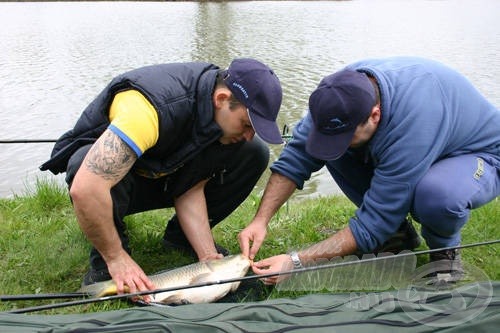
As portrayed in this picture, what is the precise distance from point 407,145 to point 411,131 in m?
0.06

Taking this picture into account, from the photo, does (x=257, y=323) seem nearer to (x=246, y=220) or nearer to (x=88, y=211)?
(x=88, y=211)

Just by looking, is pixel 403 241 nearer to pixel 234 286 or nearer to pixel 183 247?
pixel 234 286

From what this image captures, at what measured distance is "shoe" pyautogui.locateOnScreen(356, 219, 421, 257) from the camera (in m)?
2.90

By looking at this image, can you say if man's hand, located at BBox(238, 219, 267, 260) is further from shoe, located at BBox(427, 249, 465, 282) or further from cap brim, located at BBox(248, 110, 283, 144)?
shoe, located at BBox(427, 249, 465, 282)

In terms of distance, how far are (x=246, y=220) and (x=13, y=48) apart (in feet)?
31.9

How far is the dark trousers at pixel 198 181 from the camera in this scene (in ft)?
8.26

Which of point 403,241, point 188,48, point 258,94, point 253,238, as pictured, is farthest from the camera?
point 188,48

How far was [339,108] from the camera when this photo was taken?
2.21 meters

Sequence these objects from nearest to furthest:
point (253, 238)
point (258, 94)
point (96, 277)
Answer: point (258, 94), point (96, 277), point (253, 238)

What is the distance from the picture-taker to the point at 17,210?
3.53 metres

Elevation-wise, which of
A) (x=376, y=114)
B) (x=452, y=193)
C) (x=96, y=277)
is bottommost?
(x=96, y=277)

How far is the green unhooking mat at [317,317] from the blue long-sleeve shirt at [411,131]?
1.46ft

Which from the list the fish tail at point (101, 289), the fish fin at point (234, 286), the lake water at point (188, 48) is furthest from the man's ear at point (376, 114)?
the lake water at point (188, 48)

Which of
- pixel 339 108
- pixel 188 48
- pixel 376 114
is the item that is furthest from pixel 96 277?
pixel 188 48
